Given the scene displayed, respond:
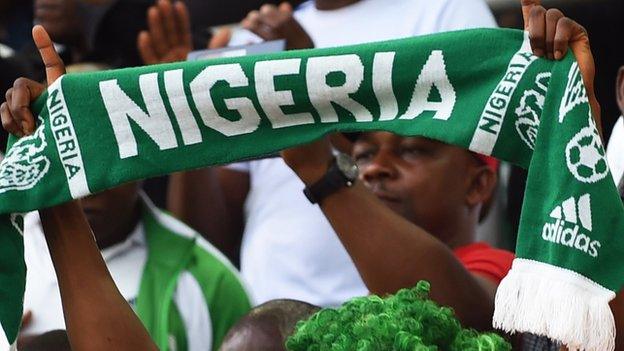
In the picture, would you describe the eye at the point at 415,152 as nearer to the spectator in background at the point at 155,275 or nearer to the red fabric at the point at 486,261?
the red fabric at the point at 486,261

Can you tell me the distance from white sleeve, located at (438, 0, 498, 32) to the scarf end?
1.59 meters

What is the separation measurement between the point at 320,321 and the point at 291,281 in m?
1.64

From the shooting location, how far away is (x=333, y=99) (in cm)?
344

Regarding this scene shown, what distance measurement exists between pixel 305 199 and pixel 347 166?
1073mm

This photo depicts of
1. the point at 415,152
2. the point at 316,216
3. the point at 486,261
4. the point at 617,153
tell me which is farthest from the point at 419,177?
the point at 617,153

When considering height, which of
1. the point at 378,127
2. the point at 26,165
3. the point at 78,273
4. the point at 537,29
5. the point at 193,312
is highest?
the point at 537,29

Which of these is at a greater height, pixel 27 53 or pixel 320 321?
pixel 320 321

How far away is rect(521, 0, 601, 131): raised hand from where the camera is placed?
314 cm

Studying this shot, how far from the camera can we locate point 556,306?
2.99 m

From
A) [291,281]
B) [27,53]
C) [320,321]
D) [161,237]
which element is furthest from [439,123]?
[27,53]

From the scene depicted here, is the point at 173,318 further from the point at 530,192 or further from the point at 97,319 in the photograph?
the point at 530,192

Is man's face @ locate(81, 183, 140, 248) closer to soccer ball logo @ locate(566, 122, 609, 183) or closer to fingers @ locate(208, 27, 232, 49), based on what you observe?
fingers @ locate(208, 27, 232, 49)

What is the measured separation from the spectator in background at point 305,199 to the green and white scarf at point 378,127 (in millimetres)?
1121

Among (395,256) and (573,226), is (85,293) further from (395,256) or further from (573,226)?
(573,226)
